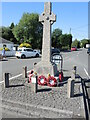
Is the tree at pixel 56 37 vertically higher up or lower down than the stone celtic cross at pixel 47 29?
higher up

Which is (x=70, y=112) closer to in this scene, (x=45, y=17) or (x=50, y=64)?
(x=50, y=64)

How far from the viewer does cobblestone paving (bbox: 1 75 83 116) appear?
4.56 meters

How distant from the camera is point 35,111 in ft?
14.4

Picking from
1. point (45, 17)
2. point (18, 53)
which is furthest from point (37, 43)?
point (45, 17)

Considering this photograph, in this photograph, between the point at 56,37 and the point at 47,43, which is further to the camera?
the point at 56,37

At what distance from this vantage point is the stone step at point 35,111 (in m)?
4.23

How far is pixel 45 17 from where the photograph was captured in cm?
760

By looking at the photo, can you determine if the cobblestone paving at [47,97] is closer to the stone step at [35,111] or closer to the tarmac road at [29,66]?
the stone step at [35,111]

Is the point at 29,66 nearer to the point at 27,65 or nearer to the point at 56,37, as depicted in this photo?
the point at 27,65

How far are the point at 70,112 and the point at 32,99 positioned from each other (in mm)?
1418

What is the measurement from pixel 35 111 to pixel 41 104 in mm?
337

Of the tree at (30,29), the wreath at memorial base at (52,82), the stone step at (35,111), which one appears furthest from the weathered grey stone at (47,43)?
the tree at (30,29)

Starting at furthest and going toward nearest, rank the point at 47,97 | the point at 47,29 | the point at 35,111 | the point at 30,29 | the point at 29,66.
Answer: the point at 30,29, the point at 29,66, the point at 47,29, the point at 47,97, the point at 35,111

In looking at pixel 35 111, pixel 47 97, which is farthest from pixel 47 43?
pixel 35 111
